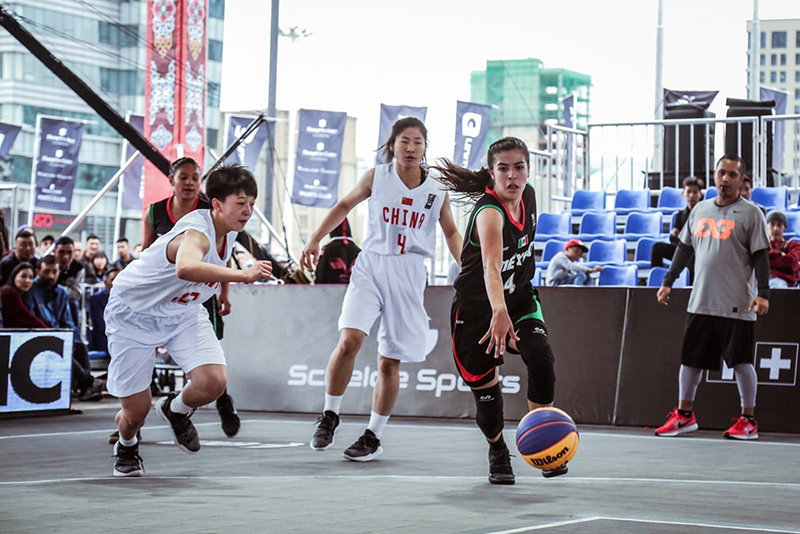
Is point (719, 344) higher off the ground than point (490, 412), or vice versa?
point (719, 344)

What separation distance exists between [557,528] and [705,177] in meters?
14.3

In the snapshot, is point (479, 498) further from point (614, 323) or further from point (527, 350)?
point (614, 323)

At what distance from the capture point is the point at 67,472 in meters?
7.09

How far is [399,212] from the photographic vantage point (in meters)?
8.02

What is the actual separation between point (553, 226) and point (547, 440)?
37.7 feet

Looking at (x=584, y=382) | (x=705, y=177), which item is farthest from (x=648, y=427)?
(x=705, y=177)

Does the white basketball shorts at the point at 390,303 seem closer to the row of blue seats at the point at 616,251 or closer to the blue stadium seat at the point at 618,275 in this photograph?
the blue stadium seat at the point at 618,275

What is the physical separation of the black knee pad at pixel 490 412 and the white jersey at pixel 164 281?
5.62 ft

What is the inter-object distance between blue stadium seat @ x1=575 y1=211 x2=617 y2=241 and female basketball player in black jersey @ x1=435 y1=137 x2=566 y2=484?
10.1 m

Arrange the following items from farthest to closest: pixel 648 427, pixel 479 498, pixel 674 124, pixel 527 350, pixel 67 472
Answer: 1. pixel 674 124
2. pixel 648 427
3. pixel 67 472
4. pixel 527 350
5. pixel 479 498

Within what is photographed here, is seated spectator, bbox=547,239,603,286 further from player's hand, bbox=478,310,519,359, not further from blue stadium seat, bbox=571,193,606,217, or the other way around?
player's hand, bbox=478,310,519,359

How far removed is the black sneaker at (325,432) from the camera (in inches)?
309

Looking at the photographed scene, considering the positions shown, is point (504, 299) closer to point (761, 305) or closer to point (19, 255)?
point (761, 305)

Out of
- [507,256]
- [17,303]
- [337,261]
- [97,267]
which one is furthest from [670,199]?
[507,256]
